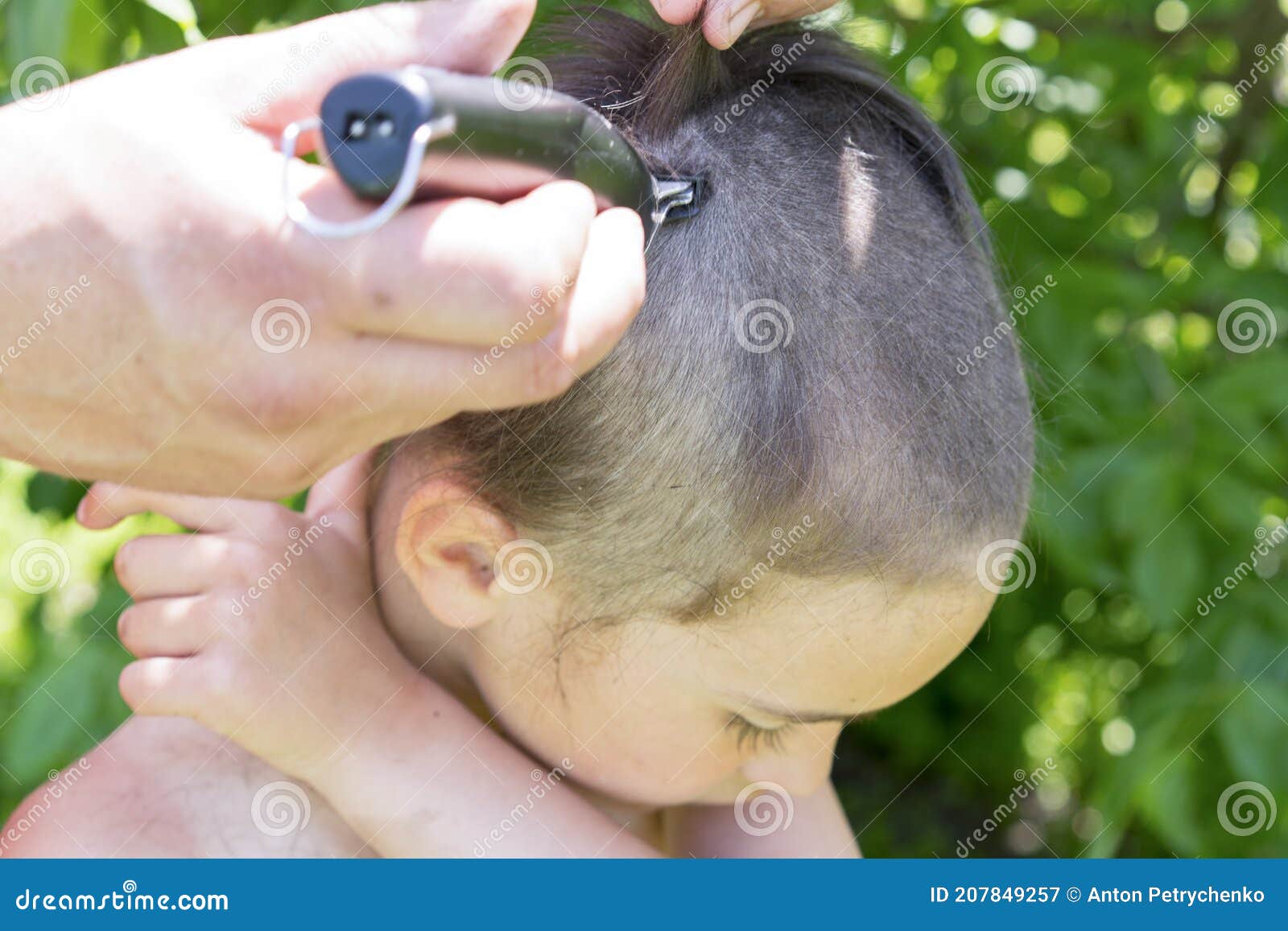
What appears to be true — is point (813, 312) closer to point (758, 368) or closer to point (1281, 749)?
point (758, 368)

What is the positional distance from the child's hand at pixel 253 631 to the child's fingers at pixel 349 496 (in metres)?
0.05

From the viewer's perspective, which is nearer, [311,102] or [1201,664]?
[311,102]

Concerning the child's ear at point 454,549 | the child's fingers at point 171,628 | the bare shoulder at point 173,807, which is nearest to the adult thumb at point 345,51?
the child's ear at point 454,549

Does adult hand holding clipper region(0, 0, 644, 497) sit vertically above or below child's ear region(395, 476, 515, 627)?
above

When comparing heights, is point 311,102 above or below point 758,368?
above

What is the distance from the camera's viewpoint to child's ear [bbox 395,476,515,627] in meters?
0.96

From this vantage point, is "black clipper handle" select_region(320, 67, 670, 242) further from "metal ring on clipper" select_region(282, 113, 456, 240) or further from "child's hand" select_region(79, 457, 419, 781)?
"child's hand" select_region(79, 457, 419, 781)

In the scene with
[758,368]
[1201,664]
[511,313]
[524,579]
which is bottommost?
[1201,664]

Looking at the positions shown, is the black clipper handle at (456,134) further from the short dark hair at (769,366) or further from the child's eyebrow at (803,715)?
the child's eyebrow at (803,715)

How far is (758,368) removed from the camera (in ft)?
2.86

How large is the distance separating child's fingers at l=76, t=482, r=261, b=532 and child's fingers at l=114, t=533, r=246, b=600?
0.09ft

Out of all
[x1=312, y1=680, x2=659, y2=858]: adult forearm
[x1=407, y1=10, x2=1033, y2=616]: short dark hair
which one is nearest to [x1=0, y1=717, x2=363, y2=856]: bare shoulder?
[x1=312, y1=680, x2=659, y2=858]: adult forearm
